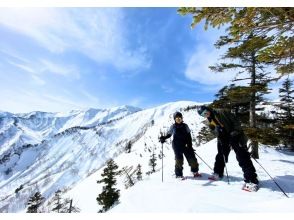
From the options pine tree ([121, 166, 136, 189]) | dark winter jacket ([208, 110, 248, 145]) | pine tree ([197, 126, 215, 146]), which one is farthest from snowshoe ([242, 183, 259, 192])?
pine tree ([197, 126, 215, 146])

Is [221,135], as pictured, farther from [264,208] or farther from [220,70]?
[220,70]

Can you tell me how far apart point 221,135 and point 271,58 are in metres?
2.97

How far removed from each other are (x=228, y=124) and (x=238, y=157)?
43.1 inches

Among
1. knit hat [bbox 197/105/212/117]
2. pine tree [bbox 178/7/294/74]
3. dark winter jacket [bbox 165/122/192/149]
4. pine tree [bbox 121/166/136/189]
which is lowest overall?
pine tree [bbox 121/166/136/189]

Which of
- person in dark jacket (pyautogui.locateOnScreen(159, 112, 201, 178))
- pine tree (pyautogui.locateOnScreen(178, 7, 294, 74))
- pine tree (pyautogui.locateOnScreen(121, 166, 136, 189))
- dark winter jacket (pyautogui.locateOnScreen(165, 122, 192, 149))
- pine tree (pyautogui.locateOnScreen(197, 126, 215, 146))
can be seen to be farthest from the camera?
pine tree (pyautogui.locateOnScreen(197, 126, 215, 146))

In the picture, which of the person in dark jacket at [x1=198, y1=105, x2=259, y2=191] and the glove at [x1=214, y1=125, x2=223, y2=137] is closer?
the person in dark jacket at [x1=198, y1=105, x2=259, y2=191]

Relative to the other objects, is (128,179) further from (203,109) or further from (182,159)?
(203,109)

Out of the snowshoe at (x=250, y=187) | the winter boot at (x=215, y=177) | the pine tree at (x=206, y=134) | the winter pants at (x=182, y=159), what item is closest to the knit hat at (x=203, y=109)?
the winter pants at (x=182, y=159)

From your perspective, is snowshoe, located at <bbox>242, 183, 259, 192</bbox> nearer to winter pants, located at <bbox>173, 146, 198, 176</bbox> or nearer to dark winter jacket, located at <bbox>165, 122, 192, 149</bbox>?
winter pants, located at <bbox>173, 146, 198, 176</bbox>

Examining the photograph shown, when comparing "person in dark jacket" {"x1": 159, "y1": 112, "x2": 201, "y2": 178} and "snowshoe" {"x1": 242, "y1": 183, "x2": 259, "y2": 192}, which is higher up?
"person in dark jacket" {"x1": 159, "y1": 112, "x2": 201, "y2": 178}

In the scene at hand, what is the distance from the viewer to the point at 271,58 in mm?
7660

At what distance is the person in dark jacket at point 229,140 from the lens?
27.6 feet

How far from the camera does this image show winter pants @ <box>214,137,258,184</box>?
8352 mm
